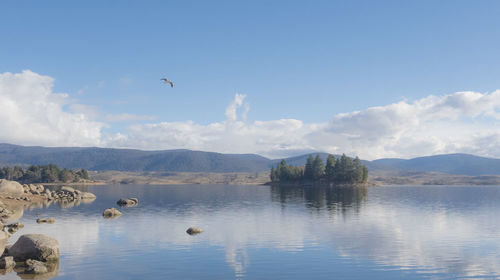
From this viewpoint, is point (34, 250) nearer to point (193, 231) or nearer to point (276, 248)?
point (193, 231)

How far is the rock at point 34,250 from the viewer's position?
143ft

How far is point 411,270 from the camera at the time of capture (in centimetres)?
4059

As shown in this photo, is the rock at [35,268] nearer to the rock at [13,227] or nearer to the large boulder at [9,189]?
the rock at [13,227]

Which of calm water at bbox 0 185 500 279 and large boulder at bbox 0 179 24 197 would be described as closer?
calm water at bbox 0 185 500 279

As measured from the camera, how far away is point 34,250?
43.6m

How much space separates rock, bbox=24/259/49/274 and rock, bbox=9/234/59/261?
2.53 meters

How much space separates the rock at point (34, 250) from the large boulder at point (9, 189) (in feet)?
288

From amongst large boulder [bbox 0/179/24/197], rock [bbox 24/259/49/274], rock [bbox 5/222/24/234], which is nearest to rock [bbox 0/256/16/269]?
rock [bbox 24/259/49/274]

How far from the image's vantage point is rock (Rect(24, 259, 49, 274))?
38.9m

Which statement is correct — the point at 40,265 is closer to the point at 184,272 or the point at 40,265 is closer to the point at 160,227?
the point at 184,272

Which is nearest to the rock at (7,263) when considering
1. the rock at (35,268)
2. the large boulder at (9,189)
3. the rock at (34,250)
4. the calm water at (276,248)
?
the rock at (35,268)

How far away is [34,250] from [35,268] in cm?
530

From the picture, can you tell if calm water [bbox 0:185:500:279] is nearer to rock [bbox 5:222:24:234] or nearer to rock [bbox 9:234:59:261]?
rock [bbox 5:222:24:234]

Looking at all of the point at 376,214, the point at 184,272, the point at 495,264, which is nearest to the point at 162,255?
the point at 184,272
